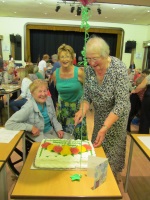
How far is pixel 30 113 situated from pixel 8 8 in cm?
723

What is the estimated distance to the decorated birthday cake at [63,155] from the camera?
1222 millimetres

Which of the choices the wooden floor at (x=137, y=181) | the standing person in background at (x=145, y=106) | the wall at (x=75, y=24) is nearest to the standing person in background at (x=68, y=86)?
the wooden floor at (x=137, y=181)

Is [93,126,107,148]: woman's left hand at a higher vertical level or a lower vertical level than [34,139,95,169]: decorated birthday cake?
higher

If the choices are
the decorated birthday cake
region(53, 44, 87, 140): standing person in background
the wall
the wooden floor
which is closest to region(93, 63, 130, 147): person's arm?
the decorated birthday cake

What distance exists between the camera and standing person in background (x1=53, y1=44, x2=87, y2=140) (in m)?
1.98

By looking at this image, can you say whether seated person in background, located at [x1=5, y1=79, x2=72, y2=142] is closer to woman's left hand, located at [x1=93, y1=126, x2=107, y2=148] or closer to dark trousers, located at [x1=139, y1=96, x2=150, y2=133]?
woman's left hand, located at [x1=93, y1=126, x2=107, y2=148]

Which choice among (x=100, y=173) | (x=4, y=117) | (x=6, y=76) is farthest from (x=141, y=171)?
(x=6, y=76)

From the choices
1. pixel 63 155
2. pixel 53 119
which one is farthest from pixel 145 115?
pixel 63 155

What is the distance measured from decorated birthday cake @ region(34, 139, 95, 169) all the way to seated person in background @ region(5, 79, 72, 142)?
0.44 m

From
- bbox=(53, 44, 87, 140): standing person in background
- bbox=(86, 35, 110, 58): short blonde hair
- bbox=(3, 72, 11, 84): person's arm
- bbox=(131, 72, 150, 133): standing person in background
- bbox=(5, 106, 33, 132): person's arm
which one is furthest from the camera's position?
bbox=(3, 72, 11, 84): person's arm

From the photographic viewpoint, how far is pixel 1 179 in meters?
1.27

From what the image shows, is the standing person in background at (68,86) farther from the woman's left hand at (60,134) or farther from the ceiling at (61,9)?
the ceiling at (61,9)

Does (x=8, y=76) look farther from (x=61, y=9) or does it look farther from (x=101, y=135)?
(x=61, y=9)

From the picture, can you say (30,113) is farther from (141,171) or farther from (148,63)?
(148,63)
